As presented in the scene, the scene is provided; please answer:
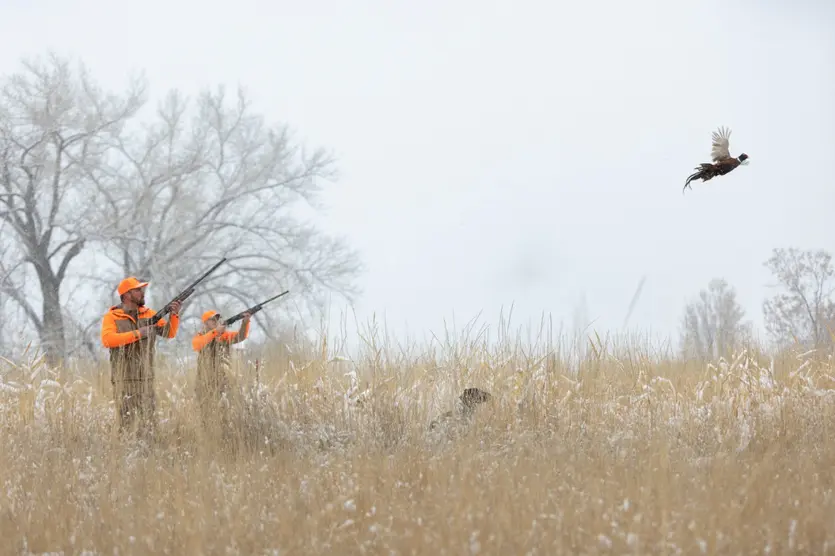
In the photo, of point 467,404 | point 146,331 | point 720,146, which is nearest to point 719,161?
point 720,146

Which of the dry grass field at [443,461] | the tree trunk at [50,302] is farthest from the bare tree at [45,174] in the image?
the dry grass field at [443,461]

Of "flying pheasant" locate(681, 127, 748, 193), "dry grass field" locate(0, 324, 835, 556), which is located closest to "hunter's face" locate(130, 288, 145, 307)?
"dry grass field" locate(0, 324, 835, 556)

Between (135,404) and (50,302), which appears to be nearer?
(135,404)

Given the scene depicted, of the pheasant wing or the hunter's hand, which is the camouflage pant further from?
the pheasant wing

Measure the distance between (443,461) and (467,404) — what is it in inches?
114

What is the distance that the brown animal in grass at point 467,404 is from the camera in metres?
8.74

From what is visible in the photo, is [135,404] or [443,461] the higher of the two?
[135,404]

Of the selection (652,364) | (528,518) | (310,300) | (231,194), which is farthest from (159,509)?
(231,194)

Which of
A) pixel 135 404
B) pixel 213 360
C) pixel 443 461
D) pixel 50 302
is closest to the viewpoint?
pixel 443 461

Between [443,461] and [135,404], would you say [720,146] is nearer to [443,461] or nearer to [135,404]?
[443,461]

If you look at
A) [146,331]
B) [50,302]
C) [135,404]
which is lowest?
[135,404]

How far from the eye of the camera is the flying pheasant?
831 centimetres

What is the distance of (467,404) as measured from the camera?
9.16 metres

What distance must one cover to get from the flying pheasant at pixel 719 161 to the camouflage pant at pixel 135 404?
20.7 feet
